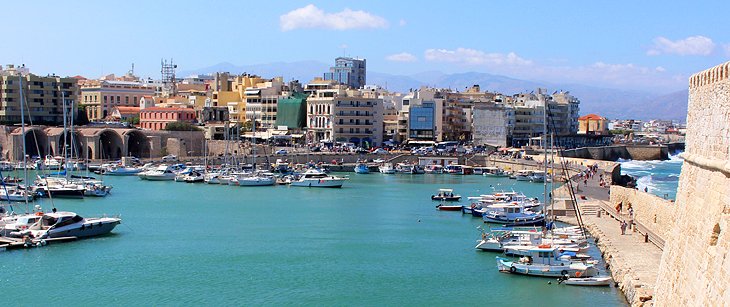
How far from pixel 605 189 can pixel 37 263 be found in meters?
30.8

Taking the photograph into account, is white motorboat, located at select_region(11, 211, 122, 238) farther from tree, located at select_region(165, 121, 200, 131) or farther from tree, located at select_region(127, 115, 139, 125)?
tree, located at select_region(127, 115, 139, 125)

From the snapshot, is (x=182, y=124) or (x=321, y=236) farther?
(x=182, y=124)

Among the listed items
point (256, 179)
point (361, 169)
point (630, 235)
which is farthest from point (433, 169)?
point (630, 235)

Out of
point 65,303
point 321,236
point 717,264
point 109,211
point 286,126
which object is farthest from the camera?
point 286,126

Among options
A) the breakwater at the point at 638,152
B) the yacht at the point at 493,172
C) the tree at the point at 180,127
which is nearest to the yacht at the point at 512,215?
the yacht at the point at 493,172

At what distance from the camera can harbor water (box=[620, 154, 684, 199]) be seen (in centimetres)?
5497

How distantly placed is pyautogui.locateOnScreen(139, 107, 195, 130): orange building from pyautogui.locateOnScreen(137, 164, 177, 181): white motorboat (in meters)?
22.7

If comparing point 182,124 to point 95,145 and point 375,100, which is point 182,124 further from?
point 375,100

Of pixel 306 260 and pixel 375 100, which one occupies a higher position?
pixel 375 100

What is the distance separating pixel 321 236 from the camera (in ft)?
112

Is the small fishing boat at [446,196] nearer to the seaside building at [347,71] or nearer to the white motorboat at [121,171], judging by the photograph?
the white motorboat at [121,171]

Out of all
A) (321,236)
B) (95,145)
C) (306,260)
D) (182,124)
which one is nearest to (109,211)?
(321,236)

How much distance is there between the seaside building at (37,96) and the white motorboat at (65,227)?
4403cm

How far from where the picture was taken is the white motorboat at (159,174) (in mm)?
61000
